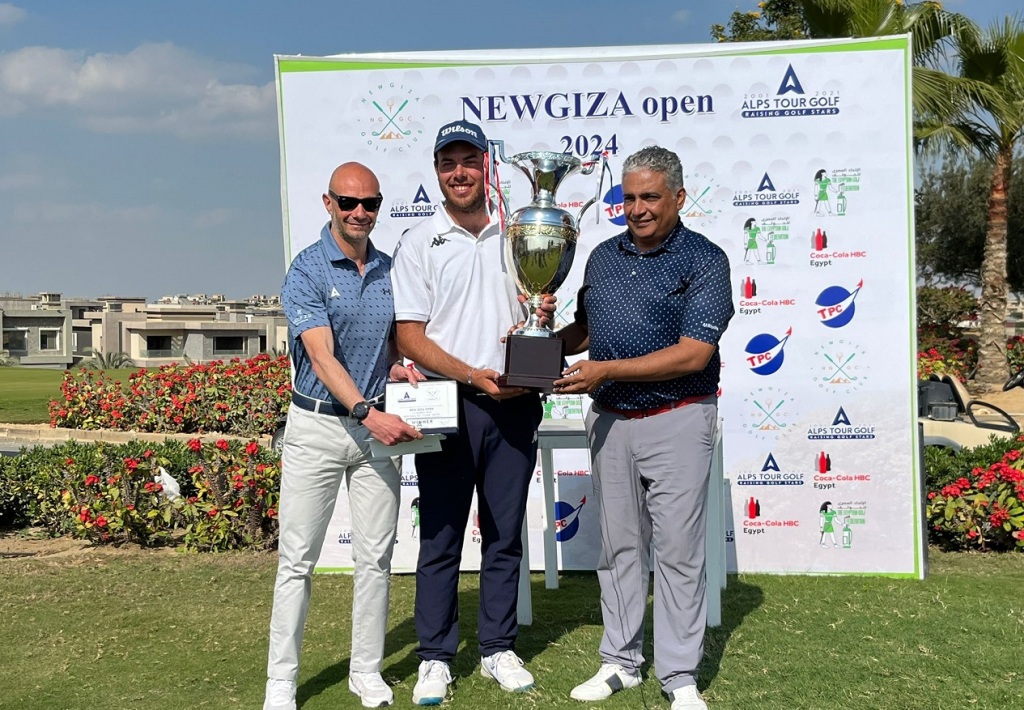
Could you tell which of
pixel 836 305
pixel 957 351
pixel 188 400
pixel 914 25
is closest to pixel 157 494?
pixel 836 305

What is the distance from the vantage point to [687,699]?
3.50 m

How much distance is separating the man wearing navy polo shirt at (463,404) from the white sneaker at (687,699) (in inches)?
23.6

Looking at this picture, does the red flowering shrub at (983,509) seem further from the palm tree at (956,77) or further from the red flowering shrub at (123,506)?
the palm tree at (956,77)

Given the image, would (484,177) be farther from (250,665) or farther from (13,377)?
(13,377)

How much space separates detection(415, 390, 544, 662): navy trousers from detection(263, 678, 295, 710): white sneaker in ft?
1.70

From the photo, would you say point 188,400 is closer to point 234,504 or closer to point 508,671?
point 234,504

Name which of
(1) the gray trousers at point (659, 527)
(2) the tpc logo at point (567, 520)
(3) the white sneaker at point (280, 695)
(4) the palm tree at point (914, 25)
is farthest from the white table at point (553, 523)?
(4) the palm tree at point (914, 25)

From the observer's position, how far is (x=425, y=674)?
3.71 meters

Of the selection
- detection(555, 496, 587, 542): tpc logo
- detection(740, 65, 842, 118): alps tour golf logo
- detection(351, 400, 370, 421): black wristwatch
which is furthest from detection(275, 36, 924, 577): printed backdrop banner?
Result: detection(351, 400, 370, 421): black wristwatch

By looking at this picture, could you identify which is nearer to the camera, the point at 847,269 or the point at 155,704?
the point at 155,704

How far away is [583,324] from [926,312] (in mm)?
19443

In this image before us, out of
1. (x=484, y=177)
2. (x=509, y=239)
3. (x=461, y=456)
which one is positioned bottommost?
(x=461, y=456)

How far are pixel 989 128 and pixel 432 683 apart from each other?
52.4ft

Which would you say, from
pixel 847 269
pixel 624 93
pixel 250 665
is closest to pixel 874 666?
pixel 847 269
